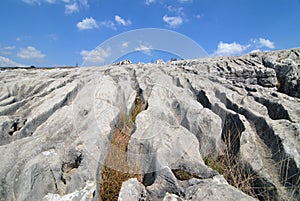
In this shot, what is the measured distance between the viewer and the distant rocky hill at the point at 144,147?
303cm

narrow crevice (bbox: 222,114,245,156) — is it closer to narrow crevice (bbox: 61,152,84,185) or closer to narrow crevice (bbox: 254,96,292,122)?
narrow crevice (bbox: 254,96,292,122)

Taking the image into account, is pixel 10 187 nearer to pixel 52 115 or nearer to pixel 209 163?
pixel 52 115

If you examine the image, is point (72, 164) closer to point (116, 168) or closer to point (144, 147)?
point (116, 168)

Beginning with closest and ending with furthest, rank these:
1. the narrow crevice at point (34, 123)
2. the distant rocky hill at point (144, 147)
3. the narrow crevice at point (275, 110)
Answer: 1. the distant rocky hill at point (144, 147)
2. the narrow crevice at point (34, 123)
3. the narrow crevice at point (275, 110)

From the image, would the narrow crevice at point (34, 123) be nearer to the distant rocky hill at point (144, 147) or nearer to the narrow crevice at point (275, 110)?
the distant rocky hill at point (144, 147)

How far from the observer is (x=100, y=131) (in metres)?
4.31

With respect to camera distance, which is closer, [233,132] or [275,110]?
[233,132]

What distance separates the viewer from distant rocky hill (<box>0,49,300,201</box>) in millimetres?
3029

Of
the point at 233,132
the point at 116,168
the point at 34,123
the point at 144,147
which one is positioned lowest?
the point at 116,168

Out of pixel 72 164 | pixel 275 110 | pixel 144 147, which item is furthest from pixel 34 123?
pixel 275 110

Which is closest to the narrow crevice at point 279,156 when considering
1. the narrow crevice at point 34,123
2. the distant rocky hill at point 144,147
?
the distant rocky hill at point 144,147

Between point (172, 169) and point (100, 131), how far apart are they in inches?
68.5

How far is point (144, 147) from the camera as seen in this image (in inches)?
169

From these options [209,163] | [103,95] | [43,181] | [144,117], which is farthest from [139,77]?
[43,181]
